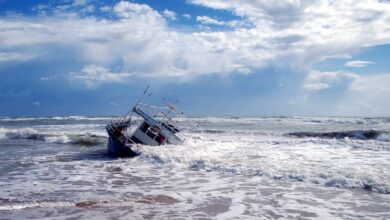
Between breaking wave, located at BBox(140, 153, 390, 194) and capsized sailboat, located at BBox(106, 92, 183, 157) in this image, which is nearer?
breaking wave, located at BBox(140, 153, 390, 194)

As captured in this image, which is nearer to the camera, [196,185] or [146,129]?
[196,185]

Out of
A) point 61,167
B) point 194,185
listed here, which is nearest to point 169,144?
point 61,167

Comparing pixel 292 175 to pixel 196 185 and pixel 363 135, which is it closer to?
pixel 196 185

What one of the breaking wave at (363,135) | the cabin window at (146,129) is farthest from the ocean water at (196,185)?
the breaking wave at (363,135)

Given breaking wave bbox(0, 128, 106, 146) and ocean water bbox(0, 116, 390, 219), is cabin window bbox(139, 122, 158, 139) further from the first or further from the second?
breaking wave bbox(0, 128, 106, 146)

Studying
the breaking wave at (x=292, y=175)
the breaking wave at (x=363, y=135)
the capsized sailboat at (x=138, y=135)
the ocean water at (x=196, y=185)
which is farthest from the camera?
the breaking wave at (x=363, y=135)

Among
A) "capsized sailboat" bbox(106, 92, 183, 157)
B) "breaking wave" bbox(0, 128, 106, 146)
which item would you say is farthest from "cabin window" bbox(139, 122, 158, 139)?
"breaking wave" bbox(0, 128, 106, 146)

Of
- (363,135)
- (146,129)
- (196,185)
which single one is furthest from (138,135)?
(363,135)

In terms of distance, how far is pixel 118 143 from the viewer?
20.1 metres

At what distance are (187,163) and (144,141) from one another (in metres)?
4.10

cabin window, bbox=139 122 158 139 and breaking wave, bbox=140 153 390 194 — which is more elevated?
cabin window, bbox=139 122 158 139

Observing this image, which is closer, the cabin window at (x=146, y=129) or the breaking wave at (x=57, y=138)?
the cabin window at (x=146, y=129)

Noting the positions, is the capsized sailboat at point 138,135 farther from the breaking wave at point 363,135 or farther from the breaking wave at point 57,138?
the breaking wave at point 363,135

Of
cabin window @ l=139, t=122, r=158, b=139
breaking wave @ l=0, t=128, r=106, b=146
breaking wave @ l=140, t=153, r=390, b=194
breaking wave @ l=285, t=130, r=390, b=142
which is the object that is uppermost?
cabin window @ l=139, t=122, r=158, b=139
